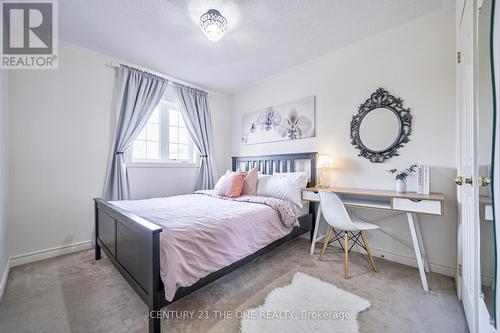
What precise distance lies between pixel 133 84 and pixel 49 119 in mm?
1083

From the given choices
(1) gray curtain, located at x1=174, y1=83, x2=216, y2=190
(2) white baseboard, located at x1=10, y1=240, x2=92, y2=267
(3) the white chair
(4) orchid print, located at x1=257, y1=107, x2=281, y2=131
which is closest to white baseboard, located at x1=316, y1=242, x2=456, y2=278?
(3) the white chair

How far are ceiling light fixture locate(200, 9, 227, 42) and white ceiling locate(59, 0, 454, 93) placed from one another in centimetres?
6

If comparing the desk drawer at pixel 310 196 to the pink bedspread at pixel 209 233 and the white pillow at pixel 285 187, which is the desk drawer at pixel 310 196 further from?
the pink bedspread at pixel 209 233

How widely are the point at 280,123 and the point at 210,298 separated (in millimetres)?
2619

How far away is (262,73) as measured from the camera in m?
3.38

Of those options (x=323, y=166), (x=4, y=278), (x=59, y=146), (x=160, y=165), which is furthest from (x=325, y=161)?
(x=4, y=278)

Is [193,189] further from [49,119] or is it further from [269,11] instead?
[269,11]

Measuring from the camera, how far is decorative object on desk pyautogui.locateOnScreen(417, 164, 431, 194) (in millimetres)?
1935

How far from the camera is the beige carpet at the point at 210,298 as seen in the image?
4.43 ft

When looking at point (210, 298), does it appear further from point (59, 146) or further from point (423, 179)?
point (59, 146)

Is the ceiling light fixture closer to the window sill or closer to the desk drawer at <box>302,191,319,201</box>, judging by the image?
the desk drawer at <box>302,191,319,201</box>

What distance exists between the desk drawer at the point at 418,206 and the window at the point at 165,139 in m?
3.14

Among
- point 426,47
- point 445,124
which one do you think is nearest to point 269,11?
point 426,47

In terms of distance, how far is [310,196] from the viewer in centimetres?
251
